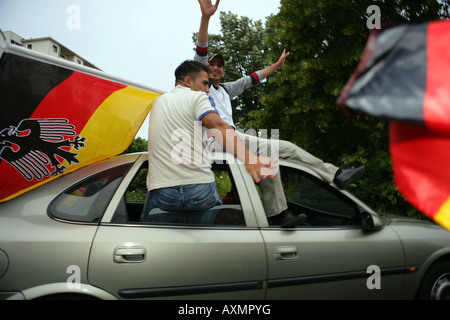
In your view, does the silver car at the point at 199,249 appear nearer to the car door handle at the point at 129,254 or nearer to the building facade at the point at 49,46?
the car door handle at the point at 129,254

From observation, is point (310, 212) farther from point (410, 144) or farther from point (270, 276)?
point (410, 144)

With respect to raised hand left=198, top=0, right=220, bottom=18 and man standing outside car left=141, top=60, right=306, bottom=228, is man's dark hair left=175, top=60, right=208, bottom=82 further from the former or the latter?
raised hand left=198, top=0, right=220, bottom=18

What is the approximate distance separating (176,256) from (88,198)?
0.66 m

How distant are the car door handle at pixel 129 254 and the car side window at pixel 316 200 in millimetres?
1190

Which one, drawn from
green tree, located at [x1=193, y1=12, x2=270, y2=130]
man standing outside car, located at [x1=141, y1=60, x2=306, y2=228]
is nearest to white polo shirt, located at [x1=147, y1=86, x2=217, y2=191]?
man standing outside car, located at [x1=141, y1=60, x2=306, y2=228]

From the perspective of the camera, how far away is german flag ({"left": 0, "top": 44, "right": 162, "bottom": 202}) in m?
1.77

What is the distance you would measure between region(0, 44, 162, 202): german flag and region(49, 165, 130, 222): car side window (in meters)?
0.18

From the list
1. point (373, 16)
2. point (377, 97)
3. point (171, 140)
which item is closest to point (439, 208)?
point (377, 97)

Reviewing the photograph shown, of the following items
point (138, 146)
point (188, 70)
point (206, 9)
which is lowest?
point (138, 146)

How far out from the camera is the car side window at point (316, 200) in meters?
2.42

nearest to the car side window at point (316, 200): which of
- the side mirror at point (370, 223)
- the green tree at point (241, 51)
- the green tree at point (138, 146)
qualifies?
the side mirror at point (370, 223)

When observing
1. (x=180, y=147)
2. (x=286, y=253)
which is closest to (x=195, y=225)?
(x=180, y=147)

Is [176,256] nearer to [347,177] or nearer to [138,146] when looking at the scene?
[347,177]

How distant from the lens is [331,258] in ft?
6.84
